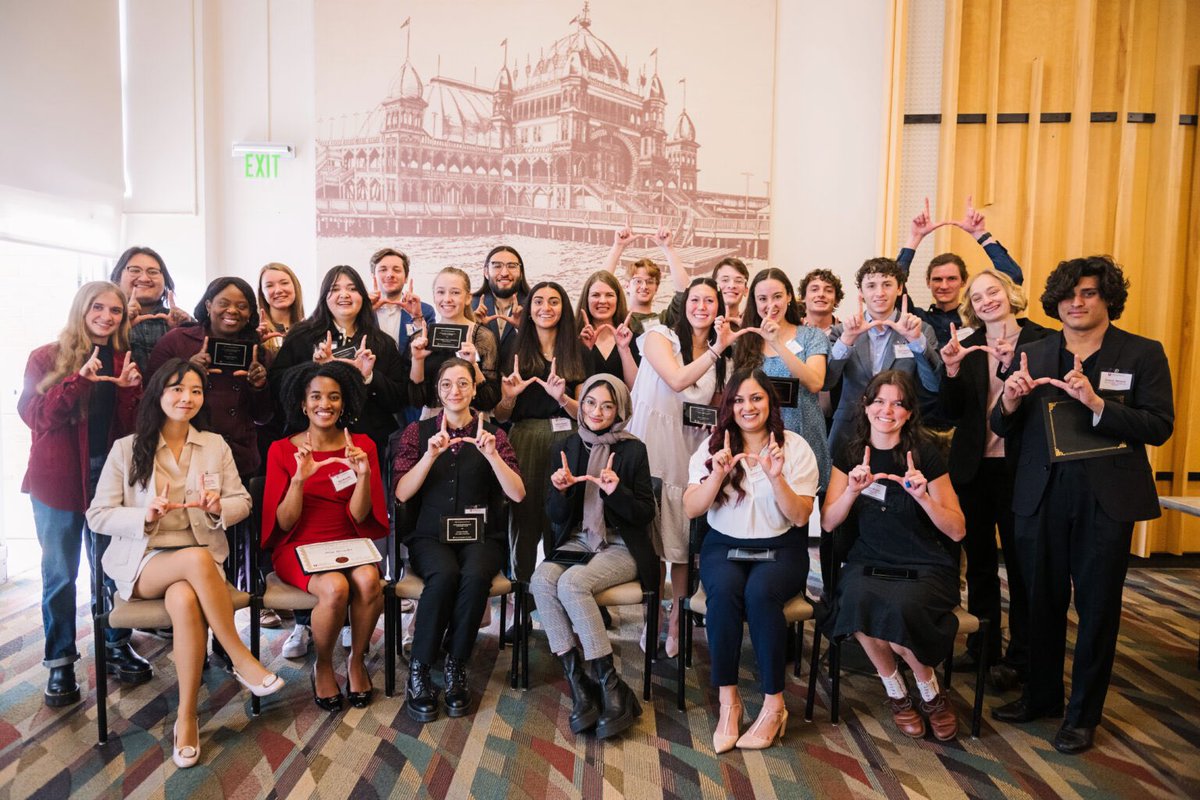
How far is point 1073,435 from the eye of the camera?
2654mm

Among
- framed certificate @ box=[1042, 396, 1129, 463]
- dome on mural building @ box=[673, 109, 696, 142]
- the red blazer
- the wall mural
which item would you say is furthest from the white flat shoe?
dome on mural building @ box=[673, 109, 696, 142]

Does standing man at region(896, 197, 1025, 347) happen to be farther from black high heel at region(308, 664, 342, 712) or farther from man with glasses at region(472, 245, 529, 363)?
black high heel at region(308, 664, 342, 712)

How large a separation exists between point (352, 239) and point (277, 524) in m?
3.05

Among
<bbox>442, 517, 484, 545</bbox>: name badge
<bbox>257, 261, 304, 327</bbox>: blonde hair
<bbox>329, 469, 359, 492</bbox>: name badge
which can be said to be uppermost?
<bbox>257, 261, 304, 327</bbox>: blonde hair

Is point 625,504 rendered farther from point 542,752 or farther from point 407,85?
point 407,85

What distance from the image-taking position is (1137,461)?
2.64 m

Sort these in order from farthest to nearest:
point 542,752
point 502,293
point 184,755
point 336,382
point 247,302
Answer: point 502,293 < point 247,302 < point 336,382 < point 542,752 < point 184,755

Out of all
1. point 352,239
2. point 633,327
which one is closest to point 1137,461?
point 633,327

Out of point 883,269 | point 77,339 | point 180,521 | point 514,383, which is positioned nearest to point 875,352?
point 883,269

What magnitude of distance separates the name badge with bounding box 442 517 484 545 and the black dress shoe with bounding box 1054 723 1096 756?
2308 millimetres

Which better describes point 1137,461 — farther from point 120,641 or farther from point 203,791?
point 120,641

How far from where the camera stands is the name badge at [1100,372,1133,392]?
8.57ft

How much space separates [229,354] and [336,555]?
1.03 meters

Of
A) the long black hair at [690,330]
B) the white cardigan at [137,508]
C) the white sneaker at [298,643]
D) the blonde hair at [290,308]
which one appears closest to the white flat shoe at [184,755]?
the white cardigan at [137,508]
